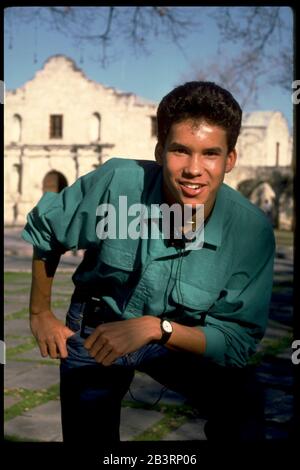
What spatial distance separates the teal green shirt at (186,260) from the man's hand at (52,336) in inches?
7.1

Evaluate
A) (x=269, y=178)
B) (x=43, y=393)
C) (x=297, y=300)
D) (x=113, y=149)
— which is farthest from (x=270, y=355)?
(x=269, y=178)

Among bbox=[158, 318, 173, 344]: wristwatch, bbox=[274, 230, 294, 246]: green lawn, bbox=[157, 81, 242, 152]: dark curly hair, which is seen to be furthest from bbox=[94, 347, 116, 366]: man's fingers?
bbox=[274, 230, 294, 246]: green lawn

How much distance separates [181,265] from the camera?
183 centimetres

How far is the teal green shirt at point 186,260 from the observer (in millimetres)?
1826

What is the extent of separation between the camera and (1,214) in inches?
76.8

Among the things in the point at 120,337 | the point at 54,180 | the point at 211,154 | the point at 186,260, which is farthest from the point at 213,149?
the point at 54,180

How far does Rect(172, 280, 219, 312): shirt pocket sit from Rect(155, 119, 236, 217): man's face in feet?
0.68

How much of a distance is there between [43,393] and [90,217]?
2461mm

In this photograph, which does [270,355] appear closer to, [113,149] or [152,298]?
[152,298]

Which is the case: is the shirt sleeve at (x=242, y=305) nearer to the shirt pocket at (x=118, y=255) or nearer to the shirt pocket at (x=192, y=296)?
the shirt pocket at (x=192, y=296)

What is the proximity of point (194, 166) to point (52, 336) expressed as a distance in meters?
0.63

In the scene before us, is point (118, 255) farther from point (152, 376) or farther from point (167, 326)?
point (152, 376)

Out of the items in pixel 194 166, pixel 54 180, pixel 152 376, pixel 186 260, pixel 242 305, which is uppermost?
pixel 194 166

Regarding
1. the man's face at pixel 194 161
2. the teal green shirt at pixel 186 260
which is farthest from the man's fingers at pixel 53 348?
the man's face at pixel 194 161
